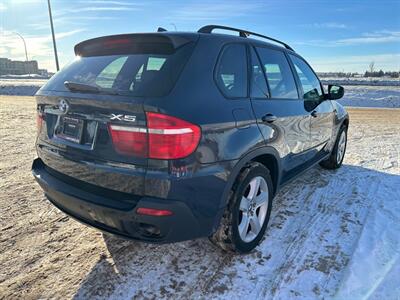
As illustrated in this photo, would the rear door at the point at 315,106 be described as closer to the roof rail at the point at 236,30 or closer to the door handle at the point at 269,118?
the roof rail at the point at 236,30

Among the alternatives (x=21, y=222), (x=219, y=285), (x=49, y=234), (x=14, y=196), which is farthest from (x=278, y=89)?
(x=14, y=196)

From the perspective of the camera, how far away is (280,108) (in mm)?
3158

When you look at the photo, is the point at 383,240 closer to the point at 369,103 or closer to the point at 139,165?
the point at 139,165

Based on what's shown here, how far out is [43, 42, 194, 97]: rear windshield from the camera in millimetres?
2203

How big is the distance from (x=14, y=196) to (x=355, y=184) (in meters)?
4.54

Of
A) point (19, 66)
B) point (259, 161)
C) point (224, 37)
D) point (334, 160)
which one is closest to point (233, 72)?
point (224, 37)

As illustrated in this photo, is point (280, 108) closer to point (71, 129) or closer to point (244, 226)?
point (244, 226)

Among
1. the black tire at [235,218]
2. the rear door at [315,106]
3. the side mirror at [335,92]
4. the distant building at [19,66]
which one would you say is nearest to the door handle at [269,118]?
the black tire at [235,218]

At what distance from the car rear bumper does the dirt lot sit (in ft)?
1.50

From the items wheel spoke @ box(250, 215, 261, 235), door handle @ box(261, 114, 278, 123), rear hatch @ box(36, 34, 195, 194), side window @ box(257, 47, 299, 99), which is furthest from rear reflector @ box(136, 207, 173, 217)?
side window @ box(257, 47, 299, 99)

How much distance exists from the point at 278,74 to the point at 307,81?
883 millimetres

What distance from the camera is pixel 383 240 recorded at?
3.14 meters

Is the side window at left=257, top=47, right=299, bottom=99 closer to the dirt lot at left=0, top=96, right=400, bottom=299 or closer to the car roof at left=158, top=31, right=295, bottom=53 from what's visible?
the car roof at left=158, top=31, right=295, bottom=53

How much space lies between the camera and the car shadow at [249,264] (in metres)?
2.46
